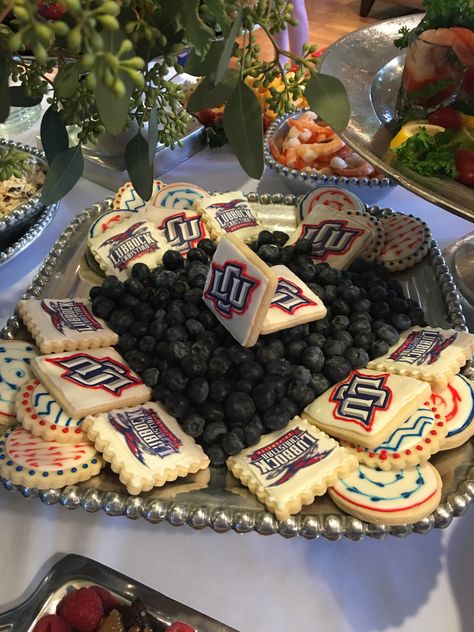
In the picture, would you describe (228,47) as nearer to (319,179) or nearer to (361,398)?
(361,398)

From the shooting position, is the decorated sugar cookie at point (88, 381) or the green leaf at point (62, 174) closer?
the green leaf at point (62, 174)

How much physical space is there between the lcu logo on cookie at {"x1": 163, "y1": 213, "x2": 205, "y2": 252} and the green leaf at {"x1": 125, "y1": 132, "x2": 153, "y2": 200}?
515 mm

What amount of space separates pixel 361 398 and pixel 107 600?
49cm

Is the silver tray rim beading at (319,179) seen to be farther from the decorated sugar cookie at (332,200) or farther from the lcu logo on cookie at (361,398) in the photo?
the lcu logo on cookie at (361,398)

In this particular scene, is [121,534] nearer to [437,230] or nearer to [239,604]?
[239,604]

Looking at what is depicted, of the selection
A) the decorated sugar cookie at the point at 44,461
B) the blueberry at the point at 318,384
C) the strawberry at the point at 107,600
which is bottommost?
the strawberry at the point at 107,600

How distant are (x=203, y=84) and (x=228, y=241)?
0.33 m

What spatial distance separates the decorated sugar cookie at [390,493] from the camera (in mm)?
788

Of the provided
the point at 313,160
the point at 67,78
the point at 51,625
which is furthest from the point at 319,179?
the point at 51,625

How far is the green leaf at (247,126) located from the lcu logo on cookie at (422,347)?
19.5 inches

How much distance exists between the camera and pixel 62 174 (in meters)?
0.69

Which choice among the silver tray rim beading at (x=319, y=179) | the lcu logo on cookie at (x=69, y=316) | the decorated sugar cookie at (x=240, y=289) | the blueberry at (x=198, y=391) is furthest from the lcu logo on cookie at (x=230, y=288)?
the silver tray rim beading at (x=319, y=179)

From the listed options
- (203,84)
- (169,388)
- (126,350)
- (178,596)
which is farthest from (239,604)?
(203,84)

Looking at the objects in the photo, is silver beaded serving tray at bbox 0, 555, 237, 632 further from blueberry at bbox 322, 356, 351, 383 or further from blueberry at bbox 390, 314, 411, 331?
blueberry at bbox 390, 314, 411, 331
